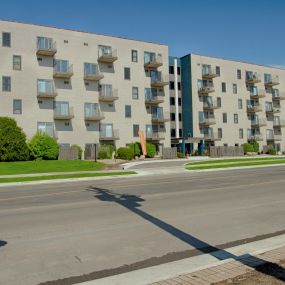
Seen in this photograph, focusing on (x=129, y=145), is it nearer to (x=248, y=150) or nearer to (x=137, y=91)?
(x=137, y=91)

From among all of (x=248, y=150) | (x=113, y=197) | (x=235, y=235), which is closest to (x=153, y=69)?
(x=248, y=150)

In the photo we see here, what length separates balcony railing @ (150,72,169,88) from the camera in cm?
5784

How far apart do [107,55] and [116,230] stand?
1838 inches

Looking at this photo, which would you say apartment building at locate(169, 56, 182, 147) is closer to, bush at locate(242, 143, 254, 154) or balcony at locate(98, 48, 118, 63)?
bush at locate(242, 143, 254, 154)

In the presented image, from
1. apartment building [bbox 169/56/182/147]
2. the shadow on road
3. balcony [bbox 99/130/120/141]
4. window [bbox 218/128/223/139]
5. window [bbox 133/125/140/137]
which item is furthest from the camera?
apartment building [bbox 169/56/182/147]

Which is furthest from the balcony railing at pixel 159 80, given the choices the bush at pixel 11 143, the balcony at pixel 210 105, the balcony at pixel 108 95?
the bush at pixel 11 143

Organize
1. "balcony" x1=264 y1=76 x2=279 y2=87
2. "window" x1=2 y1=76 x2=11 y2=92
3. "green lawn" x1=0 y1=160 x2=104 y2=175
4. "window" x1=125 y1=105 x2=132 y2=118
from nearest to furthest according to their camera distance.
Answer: "green lawn" x1=0 y1=160 x2=104 y2=175 < "window" x1=2 y1=76 x2=11 y2=92 < "window" x1=125 y1=105 x2=132 y2=118 < "balcony" x1=264 y1=76 x2=279 y2=87

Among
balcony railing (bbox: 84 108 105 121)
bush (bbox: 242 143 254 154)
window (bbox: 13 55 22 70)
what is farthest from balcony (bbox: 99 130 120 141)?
bush (bbox: 242 143 254 154)

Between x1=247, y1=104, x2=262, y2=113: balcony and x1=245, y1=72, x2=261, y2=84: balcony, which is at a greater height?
x1=245, y1=72, x2=261, y2=84: balcony

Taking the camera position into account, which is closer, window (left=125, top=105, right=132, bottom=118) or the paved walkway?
the paved walkway

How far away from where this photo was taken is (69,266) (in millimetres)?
6227

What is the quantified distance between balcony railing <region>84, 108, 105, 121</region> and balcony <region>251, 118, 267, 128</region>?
3267 cm

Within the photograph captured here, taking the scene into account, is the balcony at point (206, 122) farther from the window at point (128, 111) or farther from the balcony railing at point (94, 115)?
the balcony railing at point (94, 115)

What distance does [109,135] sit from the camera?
53.8 meters
